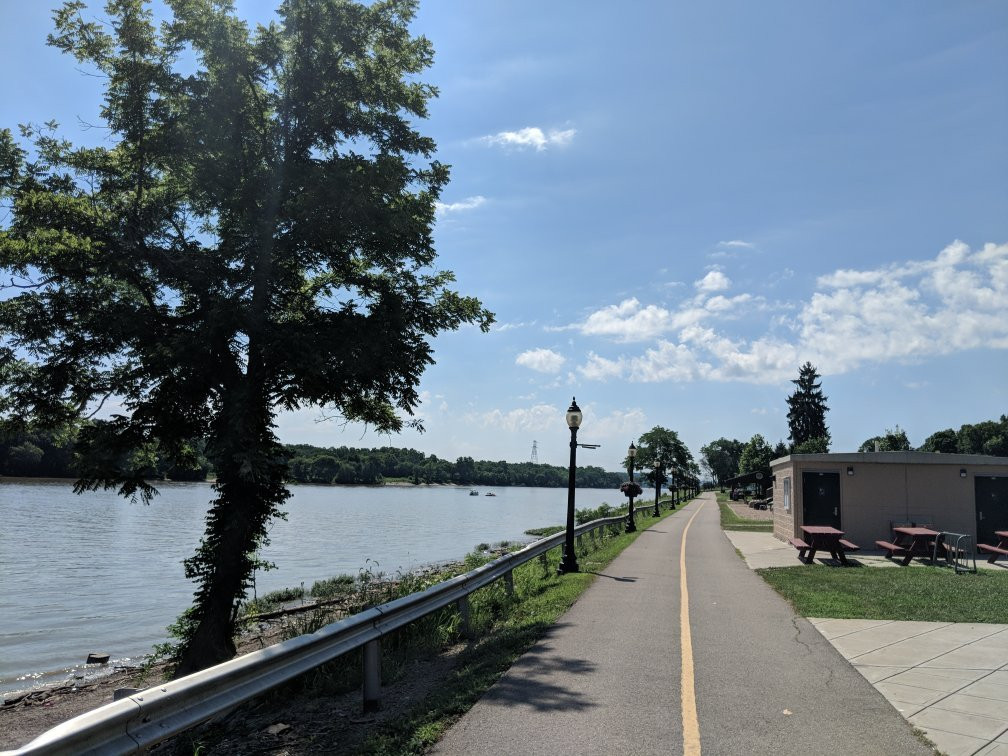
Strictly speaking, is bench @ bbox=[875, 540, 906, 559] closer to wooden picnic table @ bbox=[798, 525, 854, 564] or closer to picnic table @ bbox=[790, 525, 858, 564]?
picnic table @ bbox=[790, 525, 858, 564]

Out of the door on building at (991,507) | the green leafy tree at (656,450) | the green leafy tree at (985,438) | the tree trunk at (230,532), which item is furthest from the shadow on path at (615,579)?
the green leafy tree at (985,438)

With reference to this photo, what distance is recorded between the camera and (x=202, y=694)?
169 inches

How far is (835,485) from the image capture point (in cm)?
2055

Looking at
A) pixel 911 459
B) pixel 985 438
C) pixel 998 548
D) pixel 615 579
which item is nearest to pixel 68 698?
pixel 615 579

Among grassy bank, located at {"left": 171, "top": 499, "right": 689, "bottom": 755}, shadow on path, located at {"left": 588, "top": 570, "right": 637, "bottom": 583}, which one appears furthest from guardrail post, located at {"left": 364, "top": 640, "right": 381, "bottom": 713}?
shadow on path, located at {"left": 588, "top": 570, "right": 637, "bottom": 583}

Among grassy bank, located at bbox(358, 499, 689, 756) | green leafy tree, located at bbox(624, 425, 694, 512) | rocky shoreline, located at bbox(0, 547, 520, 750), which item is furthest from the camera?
green leafy tree, located at bbox(624, 425, 694, 512)

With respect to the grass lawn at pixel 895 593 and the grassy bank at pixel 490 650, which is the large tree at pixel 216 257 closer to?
Result: the grassy bank at pixel 490 650

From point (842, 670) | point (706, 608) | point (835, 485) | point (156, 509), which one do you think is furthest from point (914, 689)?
point (156, 509)

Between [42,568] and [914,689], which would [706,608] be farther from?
[42,568]

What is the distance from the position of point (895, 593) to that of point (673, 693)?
24.9ft

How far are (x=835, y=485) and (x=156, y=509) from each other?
5134 cm

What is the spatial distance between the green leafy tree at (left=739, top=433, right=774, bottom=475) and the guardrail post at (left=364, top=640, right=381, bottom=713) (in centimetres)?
10447

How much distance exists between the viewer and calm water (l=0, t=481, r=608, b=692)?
15078 mm

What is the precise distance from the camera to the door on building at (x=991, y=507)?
63.5 feet
